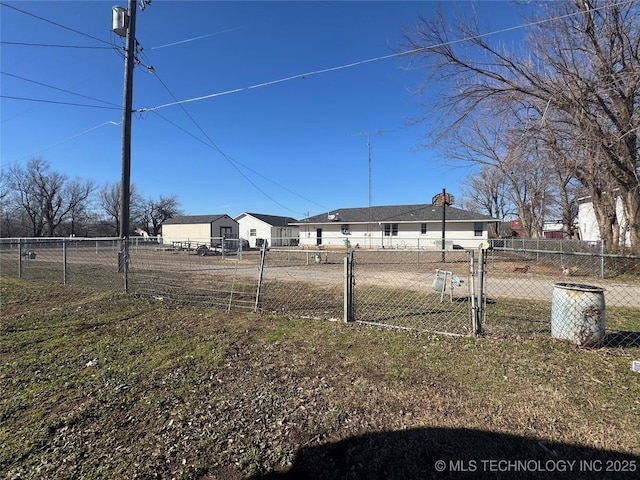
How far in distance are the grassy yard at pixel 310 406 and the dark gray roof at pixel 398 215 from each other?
31784 millimetres

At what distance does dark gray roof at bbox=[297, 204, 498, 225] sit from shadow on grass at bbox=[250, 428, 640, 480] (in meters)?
33.4

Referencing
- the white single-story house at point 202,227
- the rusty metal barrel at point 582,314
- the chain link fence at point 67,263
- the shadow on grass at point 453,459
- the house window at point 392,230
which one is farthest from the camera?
the white single-story house at point 202,227

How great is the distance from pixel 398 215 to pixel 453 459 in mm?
35609

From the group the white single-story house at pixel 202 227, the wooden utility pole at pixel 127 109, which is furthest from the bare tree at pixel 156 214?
the wooden utility pole at pixel 127 109

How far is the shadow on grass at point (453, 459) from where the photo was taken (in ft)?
6.88

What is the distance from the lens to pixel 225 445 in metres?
2.41

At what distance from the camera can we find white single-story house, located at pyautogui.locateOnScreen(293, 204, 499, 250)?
33312 millimetres

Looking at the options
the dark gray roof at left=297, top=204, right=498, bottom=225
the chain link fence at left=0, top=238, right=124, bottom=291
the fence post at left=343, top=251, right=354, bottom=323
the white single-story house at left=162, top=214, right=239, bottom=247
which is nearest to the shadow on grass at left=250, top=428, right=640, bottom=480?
the fence post at left=343, top=251, right=354, bottom=323

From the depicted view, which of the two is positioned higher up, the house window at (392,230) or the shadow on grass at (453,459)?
the house window at (392,230)

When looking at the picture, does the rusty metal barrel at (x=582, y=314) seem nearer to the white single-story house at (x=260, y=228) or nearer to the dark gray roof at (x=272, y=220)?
the white single-story house at (x=260, y=228)

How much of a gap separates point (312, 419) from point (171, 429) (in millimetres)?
1121

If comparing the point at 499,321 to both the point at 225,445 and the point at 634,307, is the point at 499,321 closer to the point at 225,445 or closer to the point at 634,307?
the point at 634,307

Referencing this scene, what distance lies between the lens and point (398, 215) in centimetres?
3669

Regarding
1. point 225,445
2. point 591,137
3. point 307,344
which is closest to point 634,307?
point 591,137
